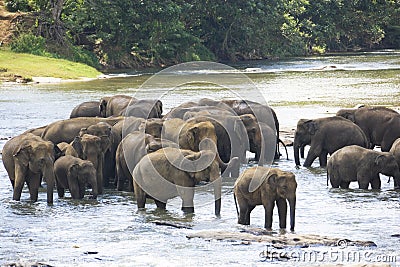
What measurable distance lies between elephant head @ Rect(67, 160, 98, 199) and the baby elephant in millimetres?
2684

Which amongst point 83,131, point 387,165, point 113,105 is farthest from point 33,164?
point 113,105

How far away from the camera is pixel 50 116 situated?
85.1ft

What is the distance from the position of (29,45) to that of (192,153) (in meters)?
34.7

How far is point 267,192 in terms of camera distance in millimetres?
11508

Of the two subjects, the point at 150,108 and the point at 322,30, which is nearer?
the point at 150,108

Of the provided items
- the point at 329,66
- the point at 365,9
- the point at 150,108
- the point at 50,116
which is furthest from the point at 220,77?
the point at 365,9

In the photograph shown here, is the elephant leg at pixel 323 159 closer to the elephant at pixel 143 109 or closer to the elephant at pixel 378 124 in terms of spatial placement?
the elephant at pixel 378 124

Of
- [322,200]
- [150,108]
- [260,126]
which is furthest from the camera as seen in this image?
[150,108]

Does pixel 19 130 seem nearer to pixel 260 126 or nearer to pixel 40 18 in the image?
pixel 260 126

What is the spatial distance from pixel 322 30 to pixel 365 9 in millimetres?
5153

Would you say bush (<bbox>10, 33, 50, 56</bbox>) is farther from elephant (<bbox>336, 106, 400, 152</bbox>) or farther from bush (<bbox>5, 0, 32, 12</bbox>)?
elephant (<bbox>336, 106, 400, 152</bbox>)

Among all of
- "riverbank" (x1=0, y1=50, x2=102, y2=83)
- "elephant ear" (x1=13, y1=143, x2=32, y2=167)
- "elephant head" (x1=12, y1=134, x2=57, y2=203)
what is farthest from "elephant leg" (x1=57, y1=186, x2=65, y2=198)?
"riverbank" (x1=0, y1=50, x2=102, y2=83)
